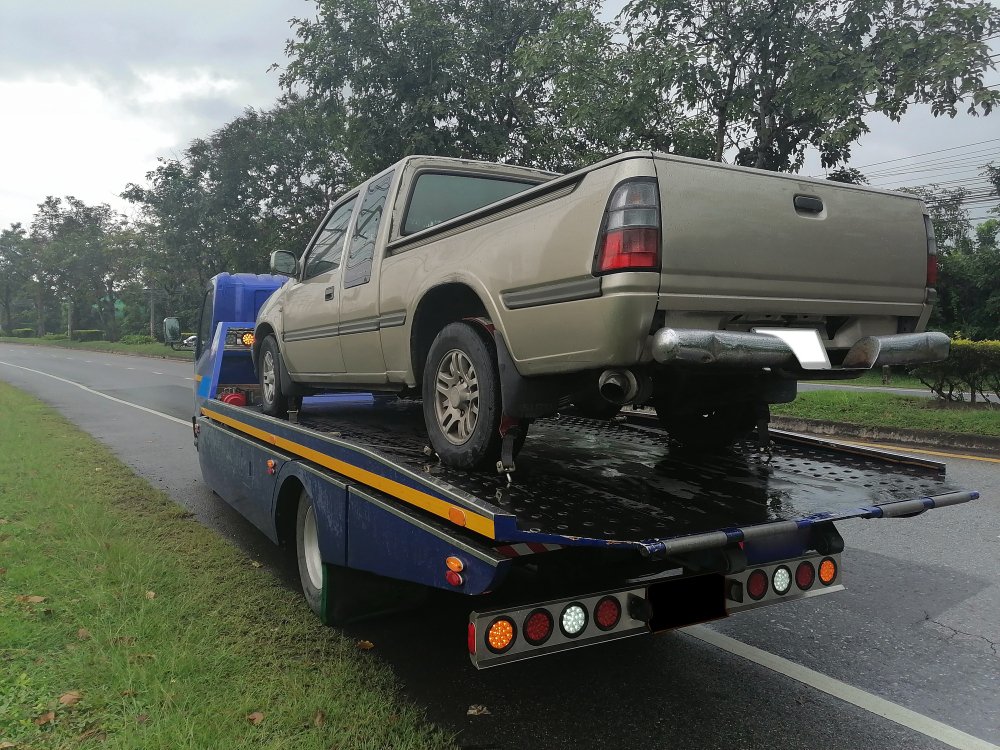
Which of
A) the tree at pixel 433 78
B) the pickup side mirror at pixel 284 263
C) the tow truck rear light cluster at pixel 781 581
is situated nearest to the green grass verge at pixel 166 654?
the tow truck rear light cluster at pixel 781 581

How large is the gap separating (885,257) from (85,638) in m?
4.13

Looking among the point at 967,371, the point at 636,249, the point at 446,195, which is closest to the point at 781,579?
the point at 636,249

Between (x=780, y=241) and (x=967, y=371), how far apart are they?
34.1 ft

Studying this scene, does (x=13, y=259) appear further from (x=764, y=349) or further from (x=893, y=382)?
(x=764, y=349)

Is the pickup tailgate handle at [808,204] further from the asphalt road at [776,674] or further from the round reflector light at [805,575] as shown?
the asphalt road at [776,674]

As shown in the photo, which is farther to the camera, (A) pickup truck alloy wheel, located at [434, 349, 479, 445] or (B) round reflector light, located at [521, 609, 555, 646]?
(A) pickup truck alloy wheel, located at [434, 349, 479, 445]

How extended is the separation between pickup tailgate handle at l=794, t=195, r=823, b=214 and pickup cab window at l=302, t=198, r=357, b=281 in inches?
118

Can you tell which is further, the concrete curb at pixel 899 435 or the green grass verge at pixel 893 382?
the green grass verge at pixel 893 382

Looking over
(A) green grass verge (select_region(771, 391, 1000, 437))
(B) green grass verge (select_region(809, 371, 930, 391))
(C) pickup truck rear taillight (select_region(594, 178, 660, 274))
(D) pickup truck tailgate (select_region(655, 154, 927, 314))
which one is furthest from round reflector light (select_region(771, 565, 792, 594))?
(B) green grass verge (select_region(809, 371, 930, 391))

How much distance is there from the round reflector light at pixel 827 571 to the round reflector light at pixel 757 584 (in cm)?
36

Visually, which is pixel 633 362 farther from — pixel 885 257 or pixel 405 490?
pixel 885 257

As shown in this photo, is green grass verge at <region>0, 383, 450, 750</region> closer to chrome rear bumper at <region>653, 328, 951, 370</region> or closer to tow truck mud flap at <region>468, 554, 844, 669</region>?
tow truck mud flap at <region>468, 554, 844, 669</region>

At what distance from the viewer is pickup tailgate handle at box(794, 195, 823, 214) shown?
3.00 metres

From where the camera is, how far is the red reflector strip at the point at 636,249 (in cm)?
264
